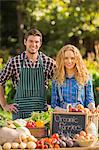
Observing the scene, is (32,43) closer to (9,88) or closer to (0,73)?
(0,73)

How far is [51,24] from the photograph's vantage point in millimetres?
17453

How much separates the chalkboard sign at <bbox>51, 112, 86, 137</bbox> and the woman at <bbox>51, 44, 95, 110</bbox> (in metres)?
0.55

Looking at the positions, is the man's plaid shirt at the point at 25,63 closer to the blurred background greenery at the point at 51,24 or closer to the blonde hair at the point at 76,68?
the blonde hair at the point at 76,68

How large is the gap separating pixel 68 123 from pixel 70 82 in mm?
713

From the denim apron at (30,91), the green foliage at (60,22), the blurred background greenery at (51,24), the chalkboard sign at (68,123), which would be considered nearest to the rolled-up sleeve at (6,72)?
the denim apron at (30,91)

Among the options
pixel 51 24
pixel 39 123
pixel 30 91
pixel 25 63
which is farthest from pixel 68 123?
pixel 51 24

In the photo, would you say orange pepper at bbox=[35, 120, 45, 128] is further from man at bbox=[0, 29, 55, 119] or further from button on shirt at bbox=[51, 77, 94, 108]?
man at bbox=[0, 29, 55, 119]

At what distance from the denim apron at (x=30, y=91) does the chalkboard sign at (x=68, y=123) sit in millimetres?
1039

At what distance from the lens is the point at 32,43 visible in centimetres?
546

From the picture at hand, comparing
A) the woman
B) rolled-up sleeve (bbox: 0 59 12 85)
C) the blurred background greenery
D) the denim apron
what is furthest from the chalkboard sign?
the blurred background greenery

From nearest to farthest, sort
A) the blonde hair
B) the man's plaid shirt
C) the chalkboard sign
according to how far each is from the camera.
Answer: the chalkboard sign → the blonde hair → the man's plaid shirt

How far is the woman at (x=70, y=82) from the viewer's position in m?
5.23

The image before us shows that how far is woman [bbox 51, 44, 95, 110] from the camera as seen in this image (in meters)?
5.23

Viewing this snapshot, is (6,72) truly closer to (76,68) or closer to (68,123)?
(76,68)
